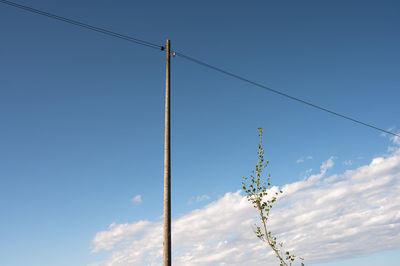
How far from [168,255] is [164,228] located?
723 mm

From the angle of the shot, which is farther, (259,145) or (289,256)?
(259,145)

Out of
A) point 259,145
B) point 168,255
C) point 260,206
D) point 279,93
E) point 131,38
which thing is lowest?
point 168,255

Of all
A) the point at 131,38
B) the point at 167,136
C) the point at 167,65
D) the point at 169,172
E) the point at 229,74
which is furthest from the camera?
the point at 229,74

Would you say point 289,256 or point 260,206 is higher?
point 260,206

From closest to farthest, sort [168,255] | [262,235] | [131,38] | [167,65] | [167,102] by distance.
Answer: [168,255], [167,102], [167,65], [262,235], [131,38]

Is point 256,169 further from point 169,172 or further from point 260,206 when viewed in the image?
point 169,172

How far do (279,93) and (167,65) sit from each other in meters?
6.79

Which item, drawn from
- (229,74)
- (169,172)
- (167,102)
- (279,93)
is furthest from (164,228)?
(279,93)

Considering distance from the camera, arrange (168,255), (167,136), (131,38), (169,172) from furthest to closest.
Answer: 1. (131,38)
2. (167,136)
3. (169,172)
4. (168,255)

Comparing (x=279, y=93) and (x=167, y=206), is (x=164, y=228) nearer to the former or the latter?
(x=167, y=206)

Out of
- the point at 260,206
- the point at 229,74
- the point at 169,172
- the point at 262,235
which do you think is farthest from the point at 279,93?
the point at 169,172

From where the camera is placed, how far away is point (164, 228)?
7.78 meters

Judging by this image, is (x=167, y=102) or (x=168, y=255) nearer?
(x=168, y=255)

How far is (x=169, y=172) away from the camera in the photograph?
8414mm
